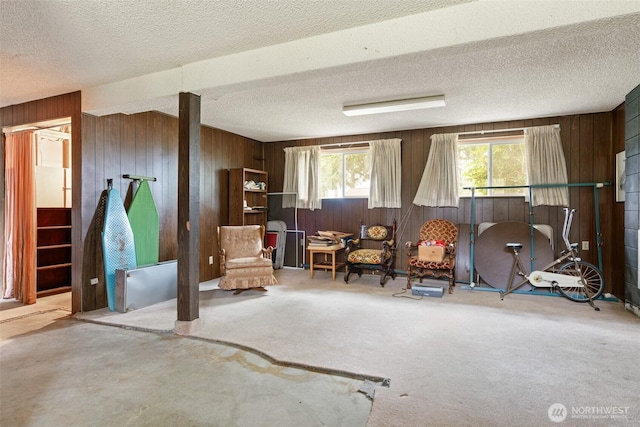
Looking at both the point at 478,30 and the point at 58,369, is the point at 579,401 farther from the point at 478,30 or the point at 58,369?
the point at 58,369

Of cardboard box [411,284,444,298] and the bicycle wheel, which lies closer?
the bicycle wheel

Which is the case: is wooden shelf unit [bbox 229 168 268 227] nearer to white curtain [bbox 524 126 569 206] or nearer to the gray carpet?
the gray carpet

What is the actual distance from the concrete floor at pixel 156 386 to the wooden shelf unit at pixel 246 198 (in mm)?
2801

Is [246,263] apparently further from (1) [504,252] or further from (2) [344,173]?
(1) [504,252]

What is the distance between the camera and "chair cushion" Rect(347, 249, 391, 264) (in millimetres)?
5168

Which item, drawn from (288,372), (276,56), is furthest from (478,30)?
(288,372)

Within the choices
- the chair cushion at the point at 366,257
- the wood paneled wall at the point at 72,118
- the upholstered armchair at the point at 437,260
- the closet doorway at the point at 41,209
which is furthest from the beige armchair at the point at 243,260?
the closet doorway at the point at 41,209

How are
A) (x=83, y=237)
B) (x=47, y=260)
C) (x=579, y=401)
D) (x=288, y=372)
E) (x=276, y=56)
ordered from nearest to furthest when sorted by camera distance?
(x=579, y=401), (x=288, y=372), (x=276, y=56), (x=83, y=237), (x=47, y=260)

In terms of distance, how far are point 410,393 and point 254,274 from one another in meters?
2.81

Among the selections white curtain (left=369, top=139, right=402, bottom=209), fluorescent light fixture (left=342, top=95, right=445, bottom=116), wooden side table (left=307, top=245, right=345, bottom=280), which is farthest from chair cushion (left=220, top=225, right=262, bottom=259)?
fluorescent light fixture (left=342, top=95, right=445, bottom=116)

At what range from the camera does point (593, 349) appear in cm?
278

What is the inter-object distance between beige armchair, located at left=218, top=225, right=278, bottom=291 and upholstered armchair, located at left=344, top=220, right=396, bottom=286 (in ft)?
4.30

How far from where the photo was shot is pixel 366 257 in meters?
5.22

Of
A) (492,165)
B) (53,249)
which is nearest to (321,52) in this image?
(492,165)
